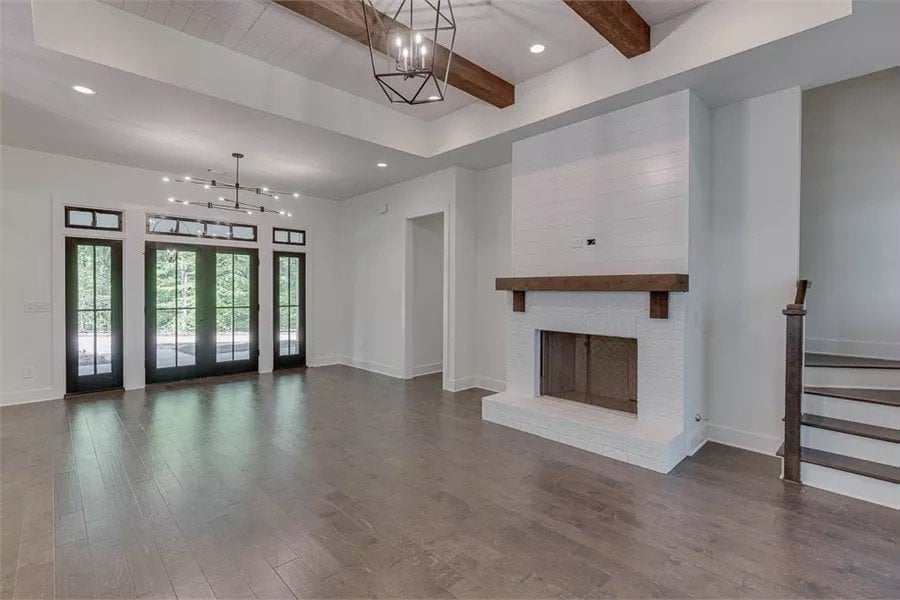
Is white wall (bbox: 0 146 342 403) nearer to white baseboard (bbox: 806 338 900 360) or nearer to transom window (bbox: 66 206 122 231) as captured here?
transom window (bbox: 66 206 122 231)

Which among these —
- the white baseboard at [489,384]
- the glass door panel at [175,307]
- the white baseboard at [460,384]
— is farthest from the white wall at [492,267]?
the glass door panel at [175,307]

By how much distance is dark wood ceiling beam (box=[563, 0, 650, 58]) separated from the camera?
2951mm

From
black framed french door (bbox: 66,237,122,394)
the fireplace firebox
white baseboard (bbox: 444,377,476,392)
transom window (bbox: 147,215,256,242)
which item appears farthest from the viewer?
transom window (bbox: 147,215,256,242)

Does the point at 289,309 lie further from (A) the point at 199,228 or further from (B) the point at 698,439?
(B) the point at 698,439

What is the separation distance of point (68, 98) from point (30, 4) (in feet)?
4.15

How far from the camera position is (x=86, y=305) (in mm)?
5688

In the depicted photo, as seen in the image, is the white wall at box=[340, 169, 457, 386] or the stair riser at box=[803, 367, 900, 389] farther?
the white wall at box=[340, 169, 457, 386]

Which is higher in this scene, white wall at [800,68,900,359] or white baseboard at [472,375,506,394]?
white wall at [800,68,900,359]

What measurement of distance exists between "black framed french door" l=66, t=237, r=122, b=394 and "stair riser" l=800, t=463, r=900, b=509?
777 centimetres

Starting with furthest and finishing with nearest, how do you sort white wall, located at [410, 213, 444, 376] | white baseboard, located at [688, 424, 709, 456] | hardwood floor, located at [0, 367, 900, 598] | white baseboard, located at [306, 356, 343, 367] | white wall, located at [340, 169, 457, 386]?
white baseboard, located at [306, 356, 343, 367], white wall, located at [410, 213, 444, 376], white wall, located at [340, 169, 457, 386], white baseboard, located at [688, 424, 709, 456], hardwood floor, located at [0, 367, 900, 598]

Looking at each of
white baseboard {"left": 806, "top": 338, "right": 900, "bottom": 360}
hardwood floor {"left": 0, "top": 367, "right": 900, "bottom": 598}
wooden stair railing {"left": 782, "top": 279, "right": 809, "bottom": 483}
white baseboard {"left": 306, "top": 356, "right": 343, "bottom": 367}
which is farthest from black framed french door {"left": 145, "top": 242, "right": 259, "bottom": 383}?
white baseboard {"left": 806, "top": 338, "right": 900, "bottom": 360}

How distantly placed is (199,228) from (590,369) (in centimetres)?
609

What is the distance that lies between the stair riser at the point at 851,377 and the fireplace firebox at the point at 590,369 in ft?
4.58

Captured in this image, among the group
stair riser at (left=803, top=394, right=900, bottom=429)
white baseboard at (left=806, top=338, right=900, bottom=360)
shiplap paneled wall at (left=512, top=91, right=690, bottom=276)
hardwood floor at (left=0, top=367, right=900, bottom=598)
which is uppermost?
shiplap paneled wall at (left=512, top=91, right=690, bottom=276)
